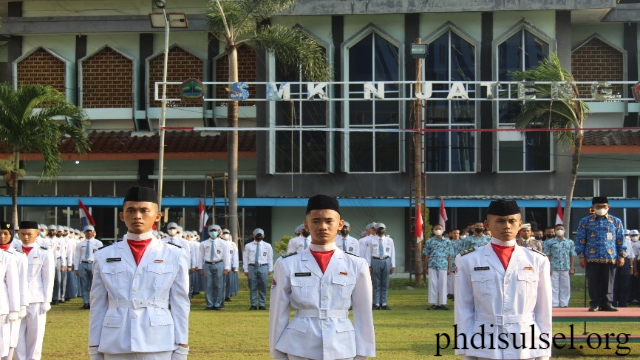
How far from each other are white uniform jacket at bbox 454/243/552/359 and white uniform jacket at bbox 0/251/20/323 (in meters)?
6.29

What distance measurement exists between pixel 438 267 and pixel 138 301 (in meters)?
17.9

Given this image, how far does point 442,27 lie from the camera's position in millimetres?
40125

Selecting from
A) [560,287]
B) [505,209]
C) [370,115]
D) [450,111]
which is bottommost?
[560,287]

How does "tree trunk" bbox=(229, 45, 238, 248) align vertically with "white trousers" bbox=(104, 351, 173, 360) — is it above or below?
above

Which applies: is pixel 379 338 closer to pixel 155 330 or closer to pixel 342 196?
pixel 155 330

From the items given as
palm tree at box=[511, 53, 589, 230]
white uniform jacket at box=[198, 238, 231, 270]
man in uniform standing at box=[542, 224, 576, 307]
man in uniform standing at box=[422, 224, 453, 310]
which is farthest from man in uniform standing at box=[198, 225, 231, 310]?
palm tree at box=[511, 53, 589, 230]

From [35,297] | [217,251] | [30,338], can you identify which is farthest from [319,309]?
[217,251]

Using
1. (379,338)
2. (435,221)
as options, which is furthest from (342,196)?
(379,338)

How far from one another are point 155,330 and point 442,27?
33.3 meters

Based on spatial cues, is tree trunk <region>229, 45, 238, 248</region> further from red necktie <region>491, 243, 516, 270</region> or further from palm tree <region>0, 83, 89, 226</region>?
red necktie <region>491, 243, 516, 270</region>

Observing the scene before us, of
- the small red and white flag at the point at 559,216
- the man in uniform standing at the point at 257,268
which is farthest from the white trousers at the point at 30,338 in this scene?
the small red and white flag at the point at 559,216

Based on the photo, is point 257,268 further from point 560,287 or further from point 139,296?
point 139,296

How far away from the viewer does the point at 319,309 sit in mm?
7844

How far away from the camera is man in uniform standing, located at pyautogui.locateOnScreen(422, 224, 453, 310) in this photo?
25172 mm
